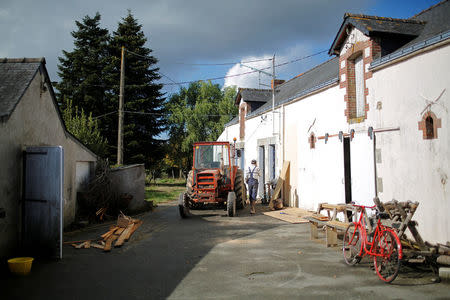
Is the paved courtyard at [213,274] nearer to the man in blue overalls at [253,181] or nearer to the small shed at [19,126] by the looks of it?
the small shed at [19,126]

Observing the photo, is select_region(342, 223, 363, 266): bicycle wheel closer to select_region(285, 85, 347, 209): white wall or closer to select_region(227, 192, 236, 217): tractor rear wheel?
select_region(285, 85, 347, 209): white wall

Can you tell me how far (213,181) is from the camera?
1188cm

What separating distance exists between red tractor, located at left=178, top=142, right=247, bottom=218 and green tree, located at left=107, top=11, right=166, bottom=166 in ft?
50.4

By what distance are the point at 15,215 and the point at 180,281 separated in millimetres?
3737

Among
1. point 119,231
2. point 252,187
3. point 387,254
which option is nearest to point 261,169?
point 252,187

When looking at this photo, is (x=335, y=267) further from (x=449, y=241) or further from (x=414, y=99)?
(x=414, y=99)

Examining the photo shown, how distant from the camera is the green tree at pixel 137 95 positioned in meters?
28.0

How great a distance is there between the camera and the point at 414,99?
7.32 metres

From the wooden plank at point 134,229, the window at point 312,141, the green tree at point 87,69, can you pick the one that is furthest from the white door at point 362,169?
the green tree at point 87,69

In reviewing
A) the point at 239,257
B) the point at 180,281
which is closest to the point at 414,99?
the point at 239,257

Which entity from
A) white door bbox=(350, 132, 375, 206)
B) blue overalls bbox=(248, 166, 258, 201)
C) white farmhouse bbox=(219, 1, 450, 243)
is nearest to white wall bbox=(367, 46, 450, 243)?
white farmhouse bbox=(219, 1, 450, 243)

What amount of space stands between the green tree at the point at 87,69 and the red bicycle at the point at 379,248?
85.4 ft

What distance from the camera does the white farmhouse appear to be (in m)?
6.73

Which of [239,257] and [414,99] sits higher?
[414,99]
